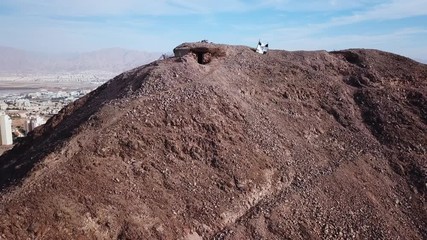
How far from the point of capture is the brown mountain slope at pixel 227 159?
12.8m

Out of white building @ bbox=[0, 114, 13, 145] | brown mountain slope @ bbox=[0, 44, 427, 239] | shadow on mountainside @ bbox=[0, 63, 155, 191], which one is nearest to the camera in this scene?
brown mountain slope @ bbox=[0, 44, 427, 239]

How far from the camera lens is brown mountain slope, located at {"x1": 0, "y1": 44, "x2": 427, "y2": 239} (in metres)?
12.8

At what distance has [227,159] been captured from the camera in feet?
51.2

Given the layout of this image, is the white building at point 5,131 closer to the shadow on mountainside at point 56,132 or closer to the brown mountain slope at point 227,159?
the shadow on mountainside at point 56,132

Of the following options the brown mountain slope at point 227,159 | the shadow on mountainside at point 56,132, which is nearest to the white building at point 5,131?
the shadow on mountainside at point 56,132

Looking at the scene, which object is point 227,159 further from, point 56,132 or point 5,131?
point 5,131

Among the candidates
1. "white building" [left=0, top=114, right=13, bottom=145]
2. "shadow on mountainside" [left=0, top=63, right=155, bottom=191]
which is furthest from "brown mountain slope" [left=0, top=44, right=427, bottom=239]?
"white building" [left=0, top=114, right=13, bottom=145]

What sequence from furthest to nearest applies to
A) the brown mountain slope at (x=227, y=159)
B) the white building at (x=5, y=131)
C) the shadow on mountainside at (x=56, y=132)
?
the white building at (x=5, y=131) → the shadow on mountainside at (x=56, y=132) → the brown mountain slope at (x=227, y=159)

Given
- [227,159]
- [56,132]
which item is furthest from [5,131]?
[227,159]

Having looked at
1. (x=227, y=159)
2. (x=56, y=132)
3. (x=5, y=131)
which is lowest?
(x=5, y=131)

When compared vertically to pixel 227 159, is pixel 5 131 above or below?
below

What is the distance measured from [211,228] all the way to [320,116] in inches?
338

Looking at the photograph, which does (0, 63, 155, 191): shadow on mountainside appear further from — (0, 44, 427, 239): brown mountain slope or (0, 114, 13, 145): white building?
(0, 114, 13, 145): white building

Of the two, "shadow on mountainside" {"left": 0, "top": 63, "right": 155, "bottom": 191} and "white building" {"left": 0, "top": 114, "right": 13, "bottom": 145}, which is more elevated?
"shadow on mountainside" {"left": 0, "top": 63, "right": 155, "bottom": 191}
